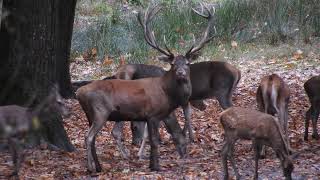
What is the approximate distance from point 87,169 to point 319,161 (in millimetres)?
2735

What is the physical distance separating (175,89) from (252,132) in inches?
55.0

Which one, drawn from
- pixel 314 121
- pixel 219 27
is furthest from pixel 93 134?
pixel 219 27

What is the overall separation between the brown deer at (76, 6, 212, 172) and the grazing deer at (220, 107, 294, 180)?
991mm

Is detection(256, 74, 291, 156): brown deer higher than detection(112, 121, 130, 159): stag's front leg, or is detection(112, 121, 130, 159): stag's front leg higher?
detection(256, 74, 291, 156): brown deer

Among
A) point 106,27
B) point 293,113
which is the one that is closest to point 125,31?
point 106,27

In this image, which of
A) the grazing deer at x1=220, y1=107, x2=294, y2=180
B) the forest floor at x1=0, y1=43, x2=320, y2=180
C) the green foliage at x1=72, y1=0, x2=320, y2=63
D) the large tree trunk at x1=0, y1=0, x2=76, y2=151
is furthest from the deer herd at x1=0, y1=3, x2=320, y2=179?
the green foliage at x1=72, y1=0, x2=320, y2=63

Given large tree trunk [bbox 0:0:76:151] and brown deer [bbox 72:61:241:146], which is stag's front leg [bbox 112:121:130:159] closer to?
large tree trunk [bbox 0:0:76:151]

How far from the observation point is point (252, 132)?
25.6 ft

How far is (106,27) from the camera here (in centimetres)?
2141

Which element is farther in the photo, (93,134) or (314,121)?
(314,121)

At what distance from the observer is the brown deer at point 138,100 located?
8.30 meters

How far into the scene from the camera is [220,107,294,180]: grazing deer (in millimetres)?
7727

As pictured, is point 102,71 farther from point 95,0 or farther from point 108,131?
point 95,0

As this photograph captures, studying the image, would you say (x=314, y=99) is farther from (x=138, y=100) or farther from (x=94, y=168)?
(x=94, y=168)
